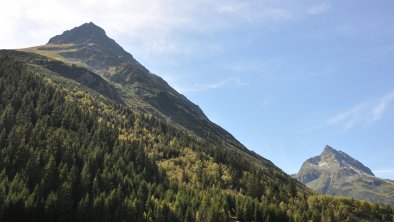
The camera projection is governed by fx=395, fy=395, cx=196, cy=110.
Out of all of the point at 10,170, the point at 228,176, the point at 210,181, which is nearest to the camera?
the point at 10,170

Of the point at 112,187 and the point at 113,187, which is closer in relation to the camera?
the point at 112,187

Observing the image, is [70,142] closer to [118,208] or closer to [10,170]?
[10,170]

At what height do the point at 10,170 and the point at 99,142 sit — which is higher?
the point at 99,142

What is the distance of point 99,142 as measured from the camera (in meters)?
182

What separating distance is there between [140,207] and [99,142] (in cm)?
6729

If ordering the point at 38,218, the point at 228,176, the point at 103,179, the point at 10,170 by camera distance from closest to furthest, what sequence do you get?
the point at 38,218 → the point at 10,170 → the point at 103,179 → the point at 228,176

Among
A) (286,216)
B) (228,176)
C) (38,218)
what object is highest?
(228,176)

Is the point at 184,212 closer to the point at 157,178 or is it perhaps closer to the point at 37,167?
the point at 157,178

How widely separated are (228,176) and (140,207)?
75.7 metres

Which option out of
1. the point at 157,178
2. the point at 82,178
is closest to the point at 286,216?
the point at 157,178

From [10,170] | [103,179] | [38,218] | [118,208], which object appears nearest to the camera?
[38,218]

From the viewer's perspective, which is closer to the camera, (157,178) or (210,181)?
(157,178)

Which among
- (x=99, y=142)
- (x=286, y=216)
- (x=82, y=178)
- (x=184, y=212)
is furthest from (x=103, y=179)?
(x=286, y=216)

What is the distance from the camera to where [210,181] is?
177250 mm
